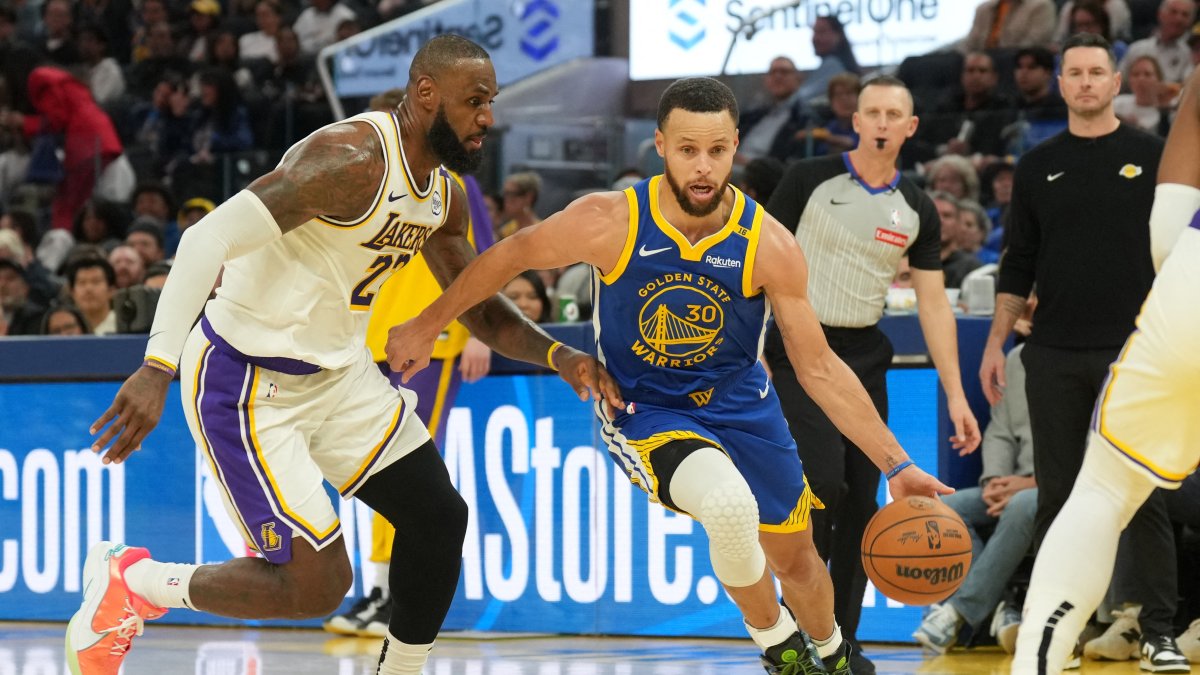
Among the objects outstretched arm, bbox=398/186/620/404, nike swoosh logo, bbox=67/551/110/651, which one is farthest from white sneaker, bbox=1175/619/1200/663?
nike swoosh logo, bbox=67/551/110/651

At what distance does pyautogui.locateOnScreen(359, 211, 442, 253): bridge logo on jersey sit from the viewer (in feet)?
15.4

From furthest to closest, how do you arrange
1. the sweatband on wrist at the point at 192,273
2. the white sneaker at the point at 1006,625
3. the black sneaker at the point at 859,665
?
the white sneaker at the point at 1006,625, the black sneaker at the point at 859,665, the sweatband on wrist at the point at 192,273

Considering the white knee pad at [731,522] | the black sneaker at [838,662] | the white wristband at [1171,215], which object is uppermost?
the white wristband at [1171,215]

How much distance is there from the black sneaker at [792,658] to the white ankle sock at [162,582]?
1.81 metres

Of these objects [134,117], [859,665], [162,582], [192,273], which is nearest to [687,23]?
[134,117]

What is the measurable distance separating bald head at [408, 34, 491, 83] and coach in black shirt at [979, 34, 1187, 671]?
2561 mm

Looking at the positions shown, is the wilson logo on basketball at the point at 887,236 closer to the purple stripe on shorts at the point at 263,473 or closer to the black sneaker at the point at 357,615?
the purple stripe on shorts at the point at 263,473

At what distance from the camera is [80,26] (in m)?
17.0

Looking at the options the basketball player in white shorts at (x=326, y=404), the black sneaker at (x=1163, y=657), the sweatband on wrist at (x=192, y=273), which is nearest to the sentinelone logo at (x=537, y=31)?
the black sneaker at (x=1163, y=657)

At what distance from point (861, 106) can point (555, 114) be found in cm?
826

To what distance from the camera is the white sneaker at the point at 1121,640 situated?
6527 millimetres

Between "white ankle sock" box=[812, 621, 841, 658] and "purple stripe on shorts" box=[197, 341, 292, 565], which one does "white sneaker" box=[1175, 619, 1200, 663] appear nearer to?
"white ankle sock" box=[812, 621, 841, 658]

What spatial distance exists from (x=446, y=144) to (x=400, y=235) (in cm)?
30

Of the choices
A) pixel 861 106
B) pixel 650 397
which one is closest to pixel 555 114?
pixel 861 106
